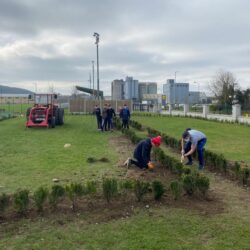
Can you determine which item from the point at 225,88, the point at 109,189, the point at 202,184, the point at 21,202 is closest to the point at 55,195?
the point at 21,202

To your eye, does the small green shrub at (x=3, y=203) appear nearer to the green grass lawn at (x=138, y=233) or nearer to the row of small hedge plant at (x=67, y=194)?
the row of small hedge plant at (x=67, y=194)

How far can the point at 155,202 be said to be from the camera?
606 cm

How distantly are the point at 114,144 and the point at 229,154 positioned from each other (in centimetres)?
479

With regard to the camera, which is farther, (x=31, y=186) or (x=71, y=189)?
(x=31, y=186)

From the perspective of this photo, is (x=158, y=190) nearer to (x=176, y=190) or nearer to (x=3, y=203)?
(x=176, y=190)

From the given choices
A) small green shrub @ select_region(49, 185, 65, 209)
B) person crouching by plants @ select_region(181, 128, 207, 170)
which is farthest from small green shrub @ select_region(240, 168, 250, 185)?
small green shrub @ select_region(49, 185, 65, 209)

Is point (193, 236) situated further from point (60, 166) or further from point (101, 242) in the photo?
point (60, 166)

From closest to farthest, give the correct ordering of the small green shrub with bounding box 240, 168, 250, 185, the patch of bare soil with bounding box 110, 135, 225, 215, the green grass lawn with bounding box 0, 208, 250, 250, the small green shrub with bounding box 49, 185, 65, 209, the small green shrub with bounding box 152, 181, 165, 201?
the green grass lawn with bounding box 0, 208, 250, 250
the small green shrub with bounding box 49, 185, 65, 209
the patch of bare soil with bounding box 110, 135, 225, 215
the small green shrub with bounding box 152, 181, 165, 201
the small green shrub with bounding box 240, 168, 250, 185

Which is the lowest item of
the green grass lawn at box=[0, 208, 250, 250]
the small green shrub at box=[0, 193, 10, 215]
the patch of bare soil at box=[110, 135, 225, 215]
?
the green grass lawn at box=[0, 208, 250, 250]

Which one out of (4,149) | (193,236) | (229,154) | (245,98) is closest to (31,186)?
(193,236)

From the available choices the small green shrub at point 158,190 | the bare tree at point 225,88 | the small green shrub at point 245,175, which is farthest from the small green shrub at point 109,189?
the bare tree at point 225,88

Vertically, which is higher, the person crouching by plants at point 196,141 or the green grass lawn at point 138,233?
the person crouching by plants at point 196,141

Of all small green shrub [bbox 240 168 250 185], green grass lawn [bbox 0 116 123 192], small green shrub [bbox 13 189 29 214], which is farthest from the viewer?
green grass lawn [bbox 0 116 123 192]

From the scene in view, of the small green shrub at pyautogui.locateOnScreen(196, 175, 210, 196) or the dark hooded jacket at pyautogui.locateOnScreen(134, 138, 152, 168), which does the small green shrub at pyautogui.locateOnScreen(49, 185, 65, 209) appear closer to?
the small green shrub at pyautogui.locateOnScreen(196, 175, 210, 196)
